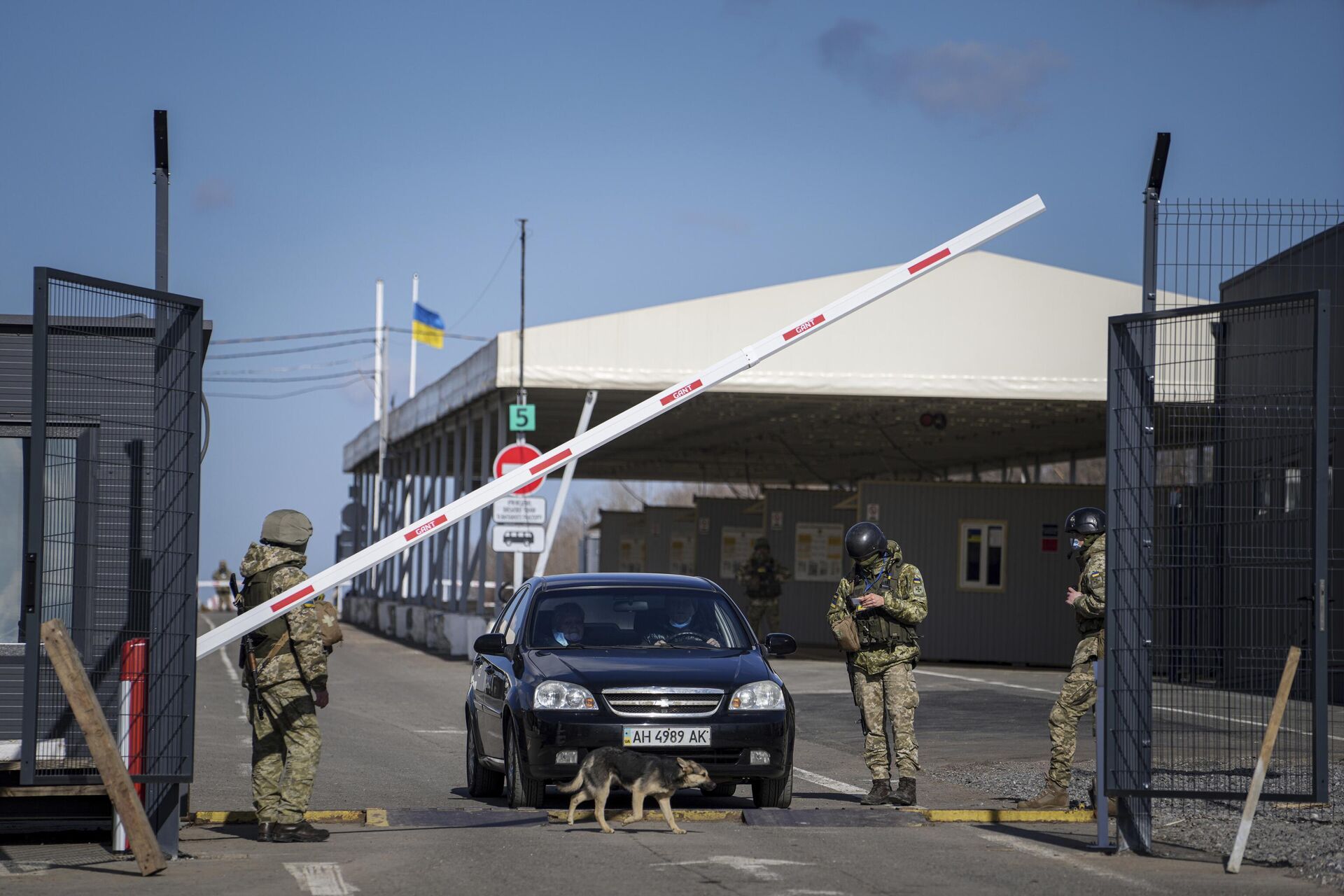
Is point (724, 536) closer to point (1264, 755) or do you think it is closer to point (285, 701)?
point (285, 701)

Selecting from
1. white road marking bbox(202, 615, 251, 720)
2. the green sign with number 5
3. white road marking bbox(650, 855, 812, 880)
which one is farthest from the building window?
white road marking bbox(650, 855, 812, 880)

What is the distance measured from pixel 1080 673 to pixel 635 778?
3.07 meters

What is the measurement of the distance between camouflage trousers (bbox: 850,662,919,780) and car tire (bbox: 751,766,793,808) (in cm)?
54

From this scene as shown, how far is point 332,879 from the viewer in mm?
8023

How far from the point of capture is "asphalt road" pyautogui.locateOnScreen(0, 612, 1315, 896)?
7918 mm

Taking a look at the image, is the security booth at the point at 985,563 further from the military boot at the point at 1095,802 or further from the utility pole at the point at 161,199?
the utility pole at the point at 161,199

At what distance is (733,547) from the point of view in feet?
136

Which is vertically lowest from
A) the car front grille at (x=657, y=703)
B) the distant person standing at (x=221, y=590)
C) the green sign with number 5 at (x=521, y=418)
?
the distant person standing at (x=221, y=590)

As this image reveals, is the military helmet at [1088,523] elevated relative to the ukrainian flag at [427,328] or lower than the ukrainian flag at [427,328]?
lower

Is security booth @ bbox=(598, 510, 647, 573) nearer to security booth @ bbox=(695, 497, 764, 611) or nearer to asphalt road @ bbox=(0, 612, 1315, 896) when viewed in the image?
security booth @ bbox=(695, 497, 764, 611)

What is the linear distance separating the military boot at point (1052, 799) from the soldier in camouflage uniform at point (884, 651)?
2.67 ft

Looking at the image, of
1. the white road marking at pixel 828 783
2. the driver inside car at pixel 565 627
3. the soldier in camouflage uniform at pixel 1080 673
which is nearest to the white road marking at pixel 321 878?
the driver inside car at pixel 565 627

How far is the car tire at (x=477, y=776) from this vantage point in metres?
11.9

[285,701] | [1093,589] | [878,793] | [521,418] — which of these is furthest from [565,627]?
[521,418]
